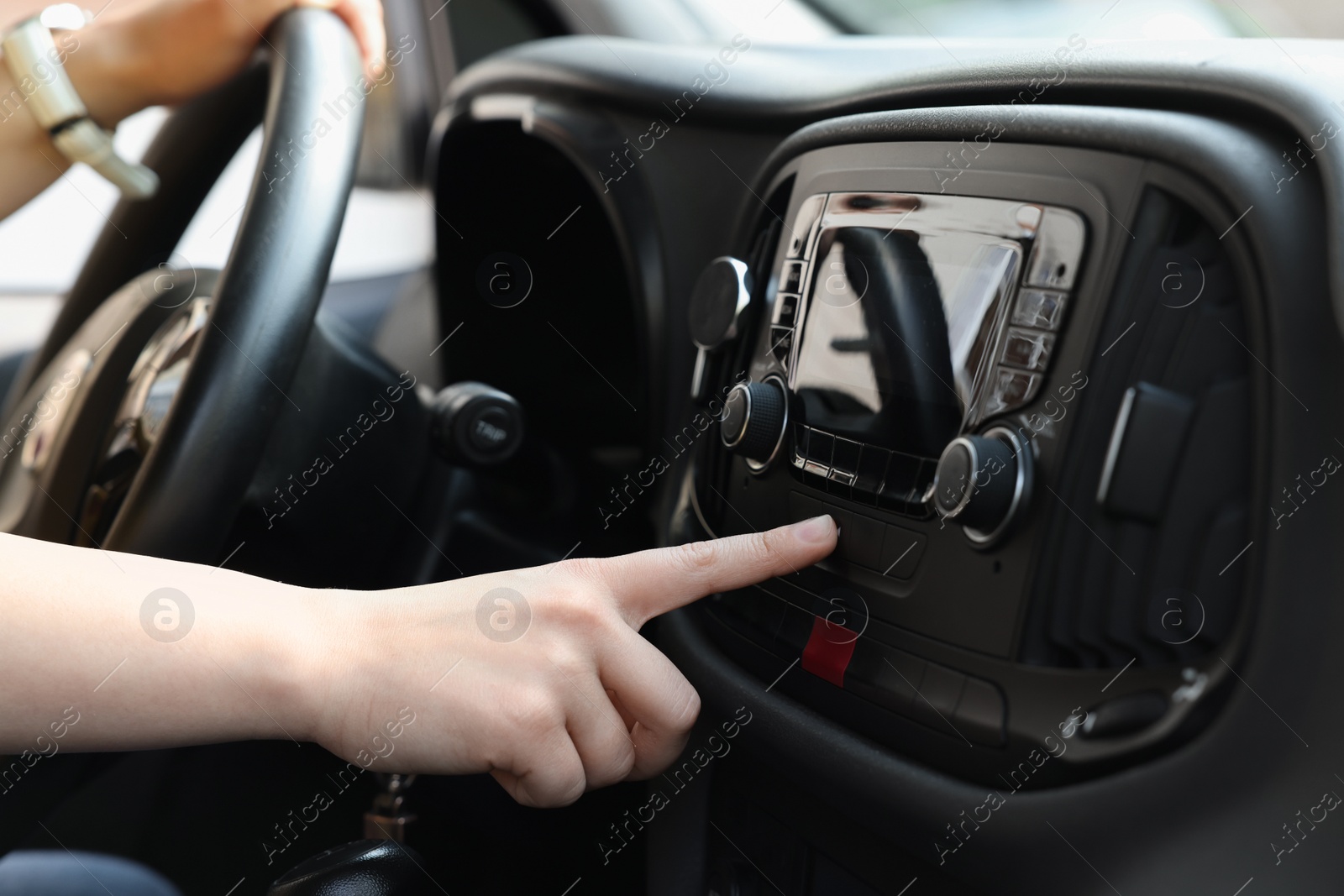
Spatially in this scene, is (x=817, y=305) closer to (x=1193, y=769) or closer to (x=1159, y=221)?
(x=1159, y=221)

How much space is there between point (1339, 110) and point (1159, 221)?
0.08 meters

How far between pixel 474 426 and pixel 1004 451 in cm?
48

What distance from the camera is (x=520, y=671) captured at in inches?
21.0

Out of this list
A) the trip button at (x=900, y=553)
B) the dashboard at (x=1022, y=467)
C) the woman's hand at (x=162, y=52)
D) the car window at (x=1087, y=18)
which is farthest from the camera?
the woman's hand at (x=162, y=52)

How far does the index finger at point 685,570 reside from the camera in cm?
57

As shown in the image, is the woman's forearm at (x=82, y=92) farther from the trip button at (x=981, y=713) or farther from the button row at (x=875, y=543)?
the trip button at (x=981, y=713)

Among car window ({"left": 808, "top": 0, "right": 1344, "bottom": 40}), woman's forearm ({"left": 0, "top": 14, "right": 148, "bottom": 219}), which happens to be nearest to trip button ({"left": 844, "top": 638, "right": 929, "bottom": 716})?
car window ({"left": 808, "top": 0, "right": 1344, "bottom": 40})

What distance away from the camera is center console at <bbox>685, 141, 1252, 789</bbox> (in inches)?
18.6

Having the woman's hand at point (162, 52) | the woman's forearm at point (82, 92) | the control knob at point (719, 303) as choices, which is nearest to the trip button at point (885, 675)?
the control knob at point (719, 303)

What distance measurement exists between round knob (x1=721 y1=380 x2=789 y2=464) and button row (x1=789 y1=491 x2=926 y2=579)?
1.8 inches

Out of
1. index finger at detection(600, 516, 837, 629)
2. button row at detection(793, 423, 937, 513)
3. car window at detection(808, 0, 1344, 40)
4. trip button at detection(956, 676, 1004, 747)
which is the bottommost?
trip button at detection(956, 676, 1004, 747)

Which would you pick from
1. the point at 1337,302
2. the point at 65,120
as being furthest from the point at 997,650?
the point at 65,120

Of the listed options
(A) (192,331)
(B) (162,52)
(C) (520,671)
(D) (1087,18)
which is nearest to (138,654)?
(C) (520,671)

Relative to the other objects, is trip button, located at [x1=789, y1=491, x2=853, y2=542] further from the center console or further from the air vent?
the air vent
